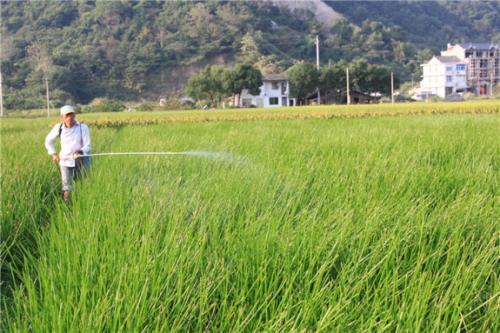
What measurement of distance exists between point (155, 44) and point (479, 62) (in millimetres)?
39072

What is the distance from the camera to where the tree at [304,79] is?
145 ft

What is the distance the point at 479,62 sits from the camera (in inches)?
2453

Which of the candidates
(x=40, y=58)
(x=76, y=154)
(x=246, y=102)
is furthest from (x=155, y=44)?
(x=76, y=154)

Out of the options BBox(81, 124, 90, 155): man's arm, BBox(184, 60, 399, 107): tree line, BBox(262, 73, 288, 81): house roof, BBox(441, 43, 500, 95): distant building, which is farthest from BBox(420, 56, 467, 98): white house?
BBox(81, 124, 90, 155): man's arm

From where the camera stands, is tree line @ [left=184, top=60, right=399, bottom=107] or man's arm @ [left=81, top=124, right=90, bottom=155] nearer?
man's arm @ [left=81, top=124, right=90, bottom=155]

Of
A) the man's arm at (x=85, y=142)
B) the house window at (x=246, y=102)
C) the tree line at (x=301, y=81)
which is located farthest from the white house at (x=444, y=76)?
the man's arm at (x=85, y=142)

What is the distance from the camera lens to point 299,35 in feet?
245

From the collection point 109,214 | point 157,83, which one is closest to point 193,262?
point 109,214

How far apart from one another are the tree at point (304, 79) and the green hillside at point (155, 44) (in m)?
10.9

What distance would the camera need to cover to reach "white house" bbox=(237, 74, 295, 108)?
47053 millimetres

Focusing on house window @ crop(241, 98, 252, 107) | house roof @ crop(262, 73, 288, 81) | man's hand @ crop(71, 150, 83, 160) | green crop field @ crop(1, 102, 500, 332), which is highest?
house roof @ crop(262, 73, 288, 81)

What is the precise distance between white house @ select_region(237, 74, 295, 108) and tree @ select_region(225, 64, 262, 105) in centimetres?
353

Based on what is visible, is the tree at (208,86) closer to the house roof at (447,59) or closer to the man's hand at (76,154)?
the house roof at (447,59)

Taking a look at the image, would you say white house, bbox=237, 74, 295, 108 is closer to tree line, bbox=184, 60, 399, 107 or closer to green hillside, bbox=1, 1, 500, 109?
tree line, bbox=184, 60, 399, 107
